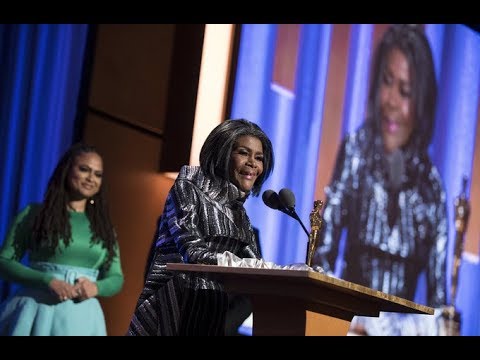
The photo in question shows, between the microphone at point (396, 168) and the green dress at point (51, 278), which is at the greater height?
the microphone at point (396, 168)

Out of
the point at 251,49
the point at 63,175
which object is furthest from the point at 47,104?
the point at 251,49

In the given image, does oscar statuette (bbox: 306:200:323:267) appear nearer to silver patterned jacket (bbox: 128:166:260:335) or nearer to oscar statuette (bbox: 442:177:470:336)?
silver patterned jacket (bbox: 128:166:260:335)

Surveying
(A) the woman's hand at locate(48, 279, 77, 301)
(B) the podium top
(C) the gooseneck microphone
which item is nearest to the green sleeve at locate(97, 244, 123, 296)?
(A) the woman's hand at locate(48, 279, 77, 301)

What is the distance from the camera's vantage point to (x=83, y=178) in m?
4.95

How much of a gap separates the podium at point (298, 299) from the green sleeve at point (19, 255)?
6.02 ft

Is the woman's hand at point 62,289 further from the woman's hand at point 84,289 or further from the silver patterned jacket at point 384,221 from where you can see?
the silver patterned jacket at point 384,221

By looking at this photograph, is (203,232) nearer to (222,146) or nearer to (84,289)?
(222,146)

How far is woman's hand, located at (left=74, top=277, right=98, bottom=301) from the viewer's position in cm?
471

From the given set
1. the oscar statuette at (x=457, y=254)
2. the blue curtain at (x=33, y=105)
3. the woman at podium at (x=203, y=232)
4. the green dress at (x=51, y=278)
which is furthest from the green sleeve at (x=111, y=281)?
the oscar statuette at (x=457, y=254)

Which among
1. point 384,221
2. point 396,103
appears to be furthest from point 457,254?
point 396,103

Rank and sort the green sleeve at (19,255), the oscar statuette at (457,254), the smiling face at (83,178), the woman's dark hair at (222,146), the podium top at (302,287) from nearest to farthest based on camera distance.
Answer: the podium top at (302,287)
the woman's dark hair at (222,146)
the green sleeve at (19,255)
the smiling face at (83,178)
the oscar statuette at (457,254)

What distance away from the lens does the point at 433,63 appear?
7.62 metres

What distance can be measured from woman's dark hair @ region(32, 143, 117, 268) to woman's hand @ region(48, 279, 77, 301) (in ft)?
0.66

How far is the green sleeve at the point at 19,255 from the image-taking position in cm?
463
